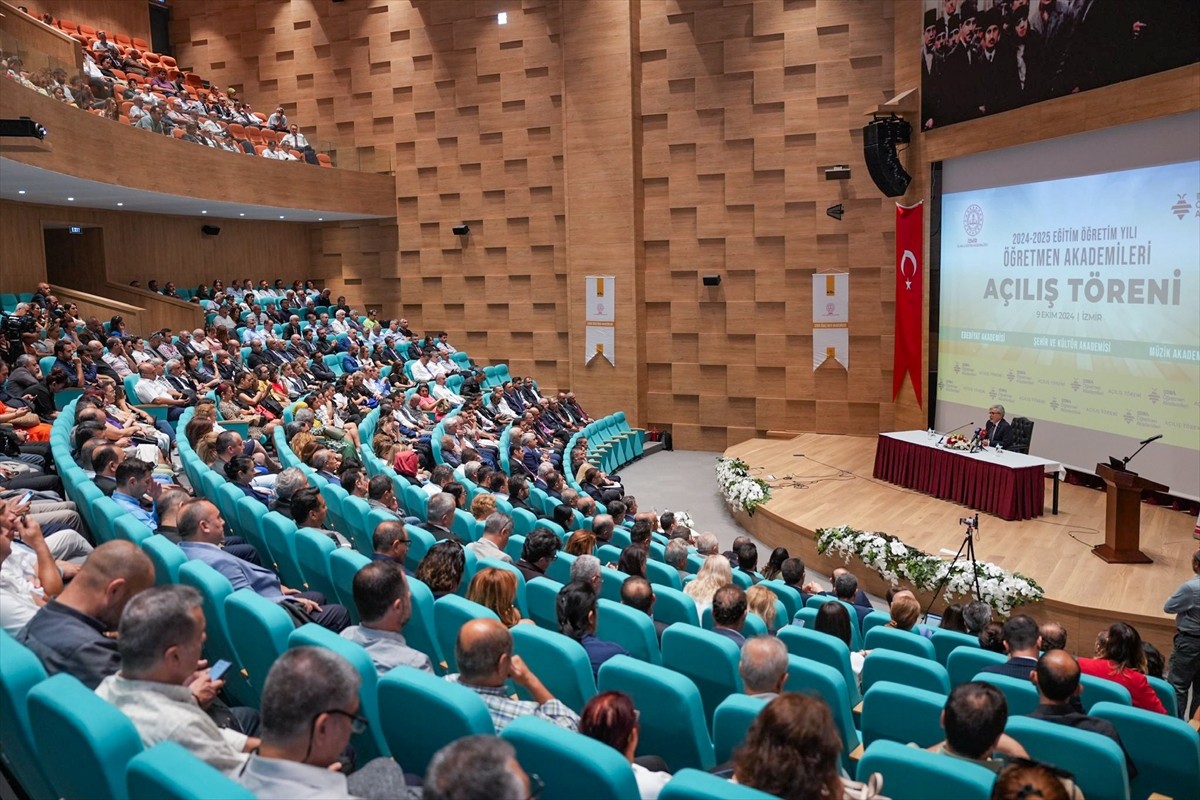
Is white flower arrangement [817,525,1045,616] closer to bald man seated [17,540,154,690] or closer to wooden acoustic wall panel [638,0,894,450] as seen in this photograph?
bald man seated [17,540,154,690]

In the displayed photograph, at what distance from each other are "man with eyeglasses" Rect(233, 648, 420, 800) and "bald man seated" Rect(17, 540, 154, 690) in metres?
0.76

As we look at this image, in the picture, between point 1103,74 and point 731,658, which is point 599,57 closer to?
point 1103,74

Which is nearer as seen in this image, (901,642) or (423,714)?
(423,714)

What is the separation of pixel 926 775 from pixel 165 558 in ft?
7.53

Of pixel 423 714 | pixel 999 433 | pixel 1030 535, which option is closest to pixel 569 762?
pixel 423 714

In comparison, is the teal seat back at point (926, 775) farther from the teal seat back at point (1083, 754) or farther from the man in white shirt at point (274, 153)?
the man in white shirt at point (274, 153)

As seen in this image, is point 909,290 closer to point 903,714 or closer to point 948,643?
point 948,643

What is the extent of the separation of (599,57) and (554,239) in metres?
2.72

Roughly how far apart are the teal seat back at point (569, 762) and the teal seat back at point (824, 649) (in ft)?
5.86

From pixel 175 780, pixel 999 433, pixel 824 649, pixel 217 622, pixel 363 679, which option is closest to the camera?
pixel 175 780

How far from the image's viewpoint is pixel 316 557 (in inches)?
148

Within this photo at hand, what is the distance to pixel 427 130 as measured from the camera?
50.4ft

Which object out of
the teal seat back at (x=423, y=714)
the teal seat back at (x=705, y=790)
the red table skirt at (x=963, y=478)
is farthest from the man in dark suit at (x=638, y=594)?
the red table skirt at (x=963, y=478)

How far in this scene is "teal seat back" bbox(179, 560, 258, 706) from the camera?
2.77 m
